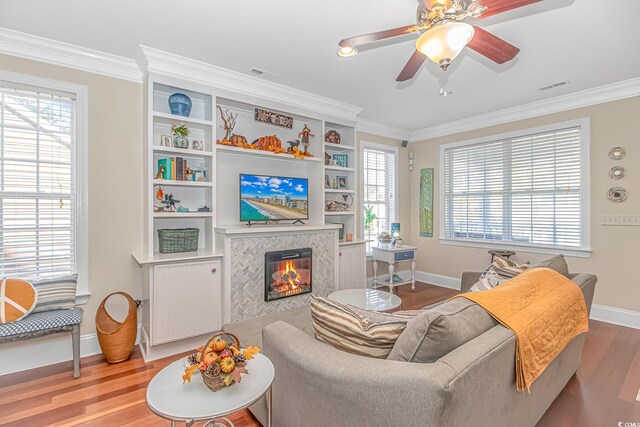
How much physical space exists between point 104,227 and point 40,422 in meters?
1.52

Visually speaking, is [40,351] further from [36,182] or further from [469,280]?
[469,280]

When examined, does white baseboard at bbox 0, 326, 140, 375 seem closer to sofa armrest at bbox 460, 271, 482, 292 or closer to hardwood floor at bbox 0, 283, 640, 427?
hardwood floor at bbox 0, 283, 640, 427

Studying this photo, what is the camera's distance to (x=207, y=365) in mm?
1226

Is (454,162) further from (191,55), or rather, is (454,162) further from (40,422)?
(40,422)

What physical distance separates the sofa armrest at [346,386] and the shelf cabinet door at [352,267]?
103 inches

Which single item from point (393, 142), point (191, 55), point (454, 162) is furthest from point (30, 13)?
point (454, 162)

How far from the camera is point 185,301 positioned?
2826 millimetres

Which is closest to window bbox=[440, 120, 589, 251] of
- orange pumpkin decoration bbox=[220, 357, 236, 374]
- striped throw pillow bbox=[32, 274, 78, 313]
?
orange pumpkin decoration bbox=[220, 357, 236, 374]

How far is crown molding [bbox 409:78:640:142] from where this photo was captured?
11.4 feet

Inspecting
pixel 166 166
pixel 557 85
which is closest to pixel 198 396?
pixel 166 166

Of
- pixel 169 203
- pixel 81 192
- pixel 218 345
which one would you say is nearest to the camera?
pixel 218 345

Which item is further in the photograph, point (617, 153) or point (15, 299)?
point (617, 153)

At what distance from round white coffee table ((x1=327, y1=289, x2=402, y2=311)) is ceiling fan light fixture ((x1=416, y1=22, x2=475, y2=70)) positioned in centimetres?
198

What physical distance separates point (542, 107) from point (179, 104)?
4.36 m
